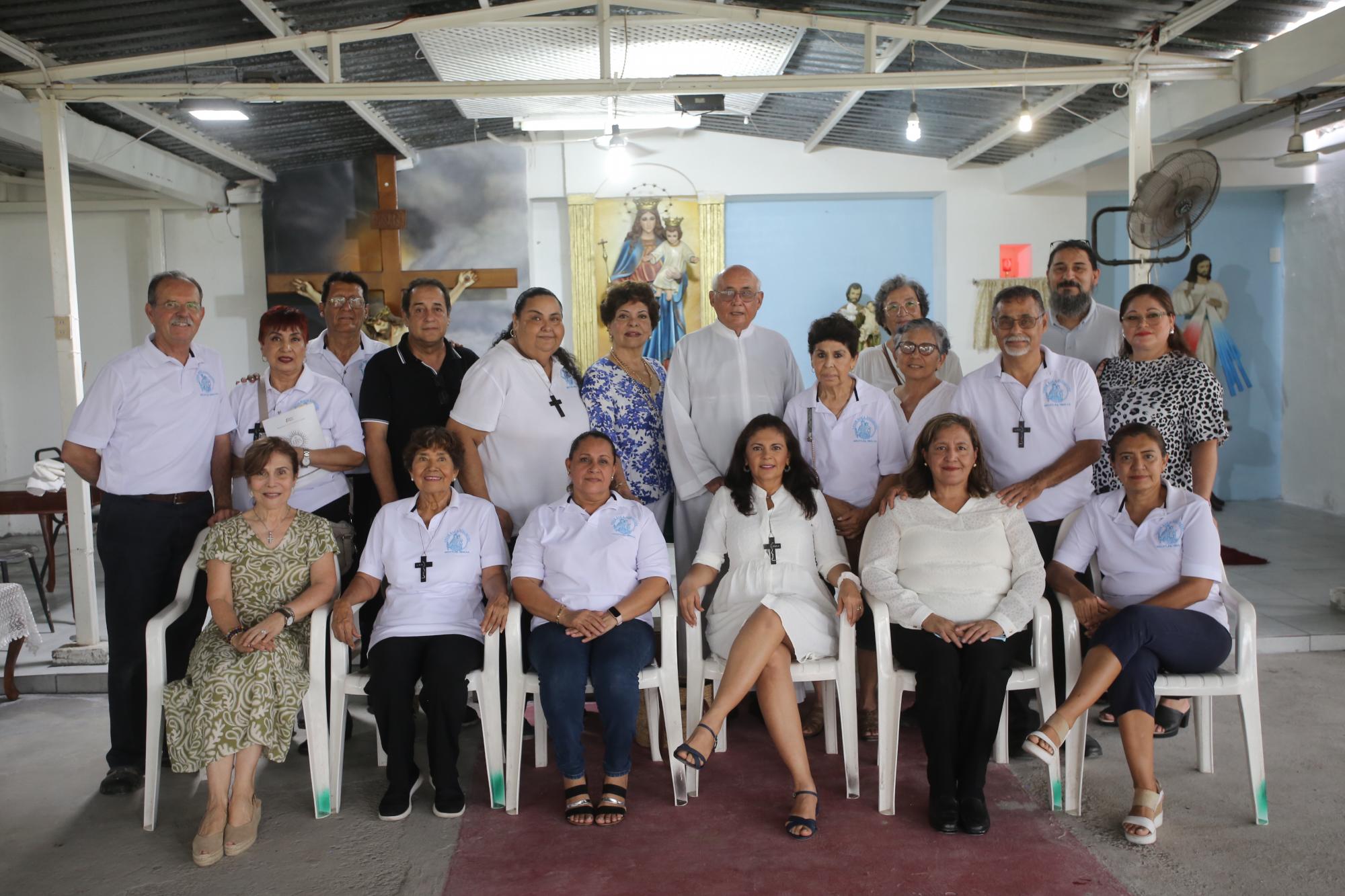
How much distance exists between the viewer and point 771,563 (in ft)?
10.6

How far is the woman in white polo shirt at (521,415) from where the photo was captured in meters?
3.39

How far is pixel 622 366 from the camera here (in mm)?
3646

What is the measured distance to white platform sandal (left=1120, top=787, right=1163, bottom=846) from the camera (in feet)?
9.04

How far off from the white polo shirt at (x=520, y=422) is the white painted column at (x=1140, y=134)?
3.08 m

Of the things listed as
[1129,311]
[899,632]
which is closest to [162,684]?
[899,632]

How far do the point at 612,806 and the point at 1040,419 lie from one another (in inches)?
69.9

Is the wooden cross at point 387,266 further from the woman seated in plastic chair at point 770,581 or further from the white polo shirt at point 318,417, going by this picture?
the woman seated in plastic chair at point 770,581

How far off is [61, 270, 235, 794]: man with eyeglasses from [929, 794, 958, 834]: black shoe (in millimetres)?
2323

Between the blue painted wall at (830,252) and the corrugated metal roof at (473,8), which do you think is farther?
the blue painted wall at (830,252)

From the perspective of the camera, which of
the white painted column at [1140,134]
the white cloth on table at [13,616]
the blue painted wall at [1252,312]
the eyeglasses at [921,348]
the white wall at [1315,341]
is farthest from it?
the blue painted wall at [1252,312]

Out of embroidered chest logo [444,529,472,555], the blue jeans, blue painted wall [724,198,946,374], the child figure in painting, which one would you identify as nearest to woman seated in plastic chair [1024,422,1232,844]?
the blue jeans

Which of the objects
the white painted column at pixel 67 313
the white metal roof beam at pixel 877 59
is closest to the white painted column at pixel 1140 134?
the white metal roof beam at pixel 877 59

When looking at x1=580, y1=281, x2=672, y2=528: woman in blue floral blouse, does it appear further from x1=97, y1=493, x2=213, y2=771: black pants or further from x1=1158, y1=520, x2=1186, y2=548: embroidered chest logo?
x1=1158, y1=520, x2=1186, y2=548: embroidered chest logo

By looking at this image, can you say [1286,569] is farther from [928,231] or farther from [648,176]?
[648,176]
